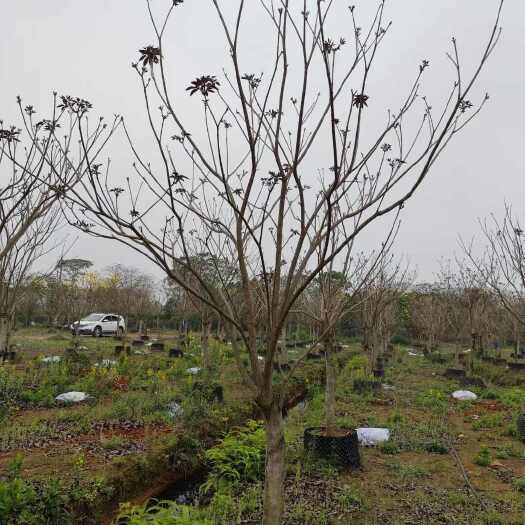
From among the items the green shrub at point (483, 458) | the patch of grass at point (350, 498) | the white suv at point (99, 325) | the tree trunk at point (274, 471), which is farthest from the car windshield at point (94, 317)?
the tree trunk at point (274, 471)

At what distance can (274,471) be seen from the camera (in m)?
2.57

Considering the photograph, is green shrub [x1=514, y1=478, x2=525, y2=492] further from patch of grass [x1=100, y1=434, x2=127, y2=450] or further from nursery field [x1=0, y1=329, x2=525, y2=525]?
patch of grass [x1=100, y1=434, x2=127, y2=450]

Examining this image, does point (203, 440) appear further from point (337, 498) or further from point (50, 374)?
point (50, 374)

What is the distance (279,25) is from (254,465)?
469cm

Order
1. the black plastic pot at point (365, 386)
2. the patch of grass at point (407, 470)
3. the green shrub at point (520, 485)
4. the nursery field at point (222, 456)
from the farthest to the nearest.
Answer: the black plastic pot at point (365, 386), the patch of grass at point (407, 470), the green shrub at point (520, 485), the nursery field at point (222, 456)

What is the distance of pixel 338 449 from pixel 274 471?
3.01 metres

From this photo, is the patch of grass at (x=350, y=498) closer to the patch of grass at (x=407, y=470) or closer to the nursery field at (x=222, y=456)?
the nursery field at (x=222, y=456)

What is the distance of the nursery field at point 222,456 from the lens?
13.9 feet

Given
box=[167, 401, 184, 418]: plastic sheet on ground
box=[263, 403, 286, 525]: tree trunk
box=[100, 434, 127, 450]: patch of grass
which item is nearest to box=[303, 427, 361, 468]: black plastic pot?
box=[100, 434, 127, 450]: patch of grass

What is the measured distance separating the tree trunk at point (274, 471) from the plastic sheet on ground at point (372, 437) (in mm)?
4141

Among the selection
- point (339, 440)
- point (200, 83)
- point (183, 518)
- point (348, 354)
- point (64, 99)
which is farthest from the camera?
point (348, 354)

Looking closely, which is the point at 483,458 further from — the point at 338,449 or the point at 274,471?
the point at 274,471

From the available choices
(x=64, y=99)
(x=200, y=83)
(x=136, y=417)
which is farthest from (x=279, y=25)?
(x=136, y=417)

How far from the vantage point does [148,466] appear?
5445 mm
